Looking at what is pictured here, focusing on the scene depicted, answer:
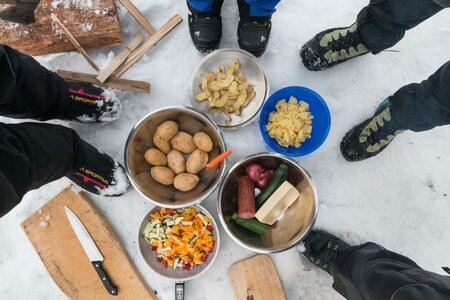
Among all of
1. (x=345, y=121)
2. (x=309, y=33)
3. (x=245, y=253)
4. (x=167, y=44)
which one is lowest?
(x=245, y=253)

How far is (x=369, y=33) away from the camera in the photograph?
1.66 m

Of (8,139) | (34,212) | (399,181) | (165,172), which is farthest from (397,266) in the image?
(34,212)

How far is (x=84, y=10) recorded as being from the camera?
6.12 feet

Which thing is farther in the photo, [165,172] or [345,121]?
[345,121]

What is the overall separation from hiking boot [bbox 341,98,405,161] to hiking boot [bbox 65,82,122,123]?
1116mm

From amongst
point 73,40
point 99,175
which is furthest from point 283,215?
point 73,40

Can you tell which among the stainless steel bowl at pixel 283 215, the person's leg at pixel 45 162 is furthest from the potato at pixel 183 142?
the person's leg at pixel 45 162

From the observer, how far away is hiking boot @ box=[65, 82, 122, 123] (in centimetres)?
175

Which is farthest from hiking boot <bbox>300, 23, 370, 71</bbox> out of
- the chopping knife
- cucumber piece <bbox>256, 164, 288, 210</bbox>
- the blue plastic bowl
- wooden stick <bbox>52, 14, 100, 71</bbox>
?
the chopping knife

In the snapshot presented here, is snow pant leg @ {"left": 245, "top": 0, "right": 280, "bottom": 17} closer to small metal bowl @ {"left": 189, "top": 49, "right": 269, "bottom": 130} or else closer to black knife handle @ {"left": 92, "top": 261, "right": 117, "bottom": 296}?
small metal bowl @ {"left": 189, "top": 49, "right": 269, "bottom": 130}

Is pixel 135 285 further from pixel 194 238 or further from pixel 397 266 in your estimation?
pixel 397 266

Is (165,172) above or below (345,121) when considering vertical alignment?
above

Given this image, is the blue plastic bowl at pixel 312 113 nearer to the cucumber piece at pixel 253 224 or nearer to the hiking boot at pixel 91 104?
the cucumber piece at pixel 253 224

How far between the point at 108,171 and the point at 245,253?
763 mm
